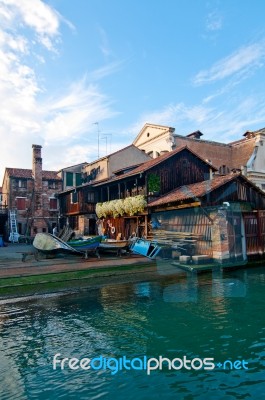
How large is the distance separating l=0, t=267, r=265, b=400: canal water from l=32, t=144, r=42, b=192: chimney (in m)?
29.4

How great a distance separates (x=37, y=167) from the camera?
128 ft

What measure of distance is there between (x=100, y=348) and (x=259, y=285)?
841 centimetres

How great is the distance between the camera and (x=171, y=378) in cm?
562

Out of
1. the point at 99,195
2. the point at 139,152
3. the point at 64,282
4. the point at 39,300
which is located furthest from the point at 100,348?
the point at 139,152

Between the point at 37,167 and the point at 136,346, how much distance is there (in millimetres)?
35039

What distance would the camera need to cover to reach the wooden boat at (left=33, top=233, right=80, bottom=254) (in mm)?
17969

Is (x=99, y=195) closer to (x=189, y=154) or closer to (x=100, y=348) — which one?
(x=189, y=154)

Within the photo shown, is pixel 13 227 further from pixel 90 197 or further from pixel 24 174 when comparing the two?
pixel 90 197

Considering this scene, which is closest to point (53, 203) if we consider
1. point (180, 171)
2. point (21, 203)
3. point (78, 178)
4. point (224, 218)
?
point (21, 203)

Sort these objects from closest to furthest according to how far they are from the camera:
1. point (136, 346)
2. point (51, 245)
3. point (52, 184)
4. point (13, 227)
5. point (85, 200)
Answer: point (136, 346)
point (51, 245)
point (85, 200)
point (13, 227)
point (52, 184)

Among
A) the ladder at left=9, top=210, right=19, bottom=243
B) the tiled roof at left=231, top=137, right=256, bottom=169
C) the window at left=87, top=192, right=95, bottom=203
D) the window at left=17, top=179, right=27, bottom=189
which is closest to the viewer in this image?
the window at left=87, top=192, right=95, bottom=203

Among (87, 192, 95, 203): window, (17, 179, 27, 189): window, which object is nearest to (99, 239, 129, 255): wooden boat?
(87, 192, 95, 203): window

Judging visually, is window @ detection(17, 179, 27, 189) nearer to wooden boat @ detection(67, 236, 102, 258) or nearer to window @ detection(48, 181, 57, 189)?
window @ detection(48, 181, 57, 189)

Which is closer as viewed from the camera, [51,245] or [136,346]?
[136,346]
